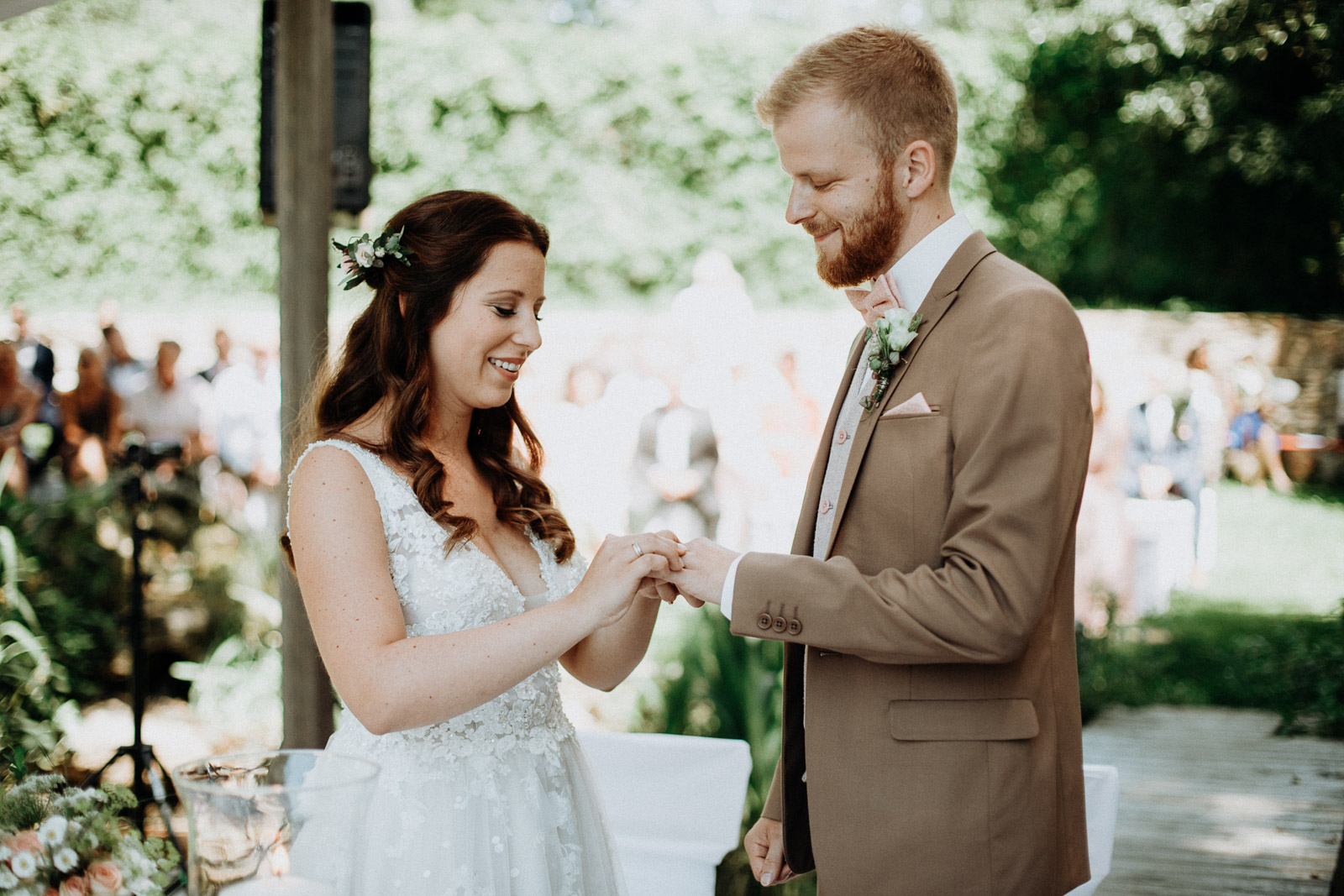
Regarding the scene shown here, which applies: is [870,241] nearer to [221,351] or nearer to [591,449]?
[591,449]

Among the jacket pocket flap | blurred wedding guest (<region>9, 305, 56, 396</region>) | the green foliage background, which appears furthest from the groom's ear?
the green foliage background

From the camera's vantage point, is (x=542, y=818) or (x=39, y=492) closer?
(x=542, y=818)

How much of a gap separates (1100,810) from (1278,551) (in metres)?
10.4

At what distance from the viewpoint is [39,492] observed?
6.59 metres

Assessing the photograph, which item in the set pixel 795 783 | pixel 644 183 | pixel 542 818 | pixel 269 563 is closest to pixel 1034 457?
pixel 795 783

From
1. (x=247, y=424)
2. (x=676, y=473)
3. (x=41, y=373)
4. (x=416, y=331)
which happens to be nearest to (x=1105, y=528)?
(x=676, y=473)

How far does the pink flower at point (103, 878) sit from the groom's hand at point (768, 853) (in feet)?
3.78

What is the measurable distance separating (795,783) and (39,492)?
5.95m

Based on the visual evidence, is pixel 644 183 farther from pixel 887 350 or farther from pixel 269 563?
pixel 887 350

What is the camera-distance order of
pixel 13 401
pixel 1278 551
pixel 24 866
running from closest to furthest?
1. pixel 24 866
2. pixel 13 401
3. pixel 1278 551

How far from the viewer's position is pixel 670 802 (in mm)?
2734

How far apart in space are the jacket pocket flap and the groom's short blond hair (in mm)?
894

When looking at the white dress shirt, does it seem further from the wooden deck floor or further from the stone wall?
the stone wall

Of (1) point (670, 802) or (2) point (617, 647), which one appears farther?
(1) point (670, 802)
